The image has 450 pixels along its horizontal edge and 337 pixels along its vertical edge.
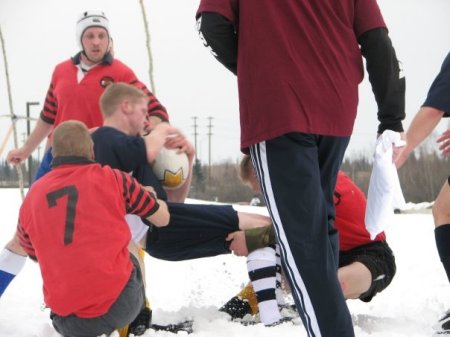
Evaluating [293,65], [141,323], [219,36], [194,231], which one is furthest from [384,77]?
[141,323]

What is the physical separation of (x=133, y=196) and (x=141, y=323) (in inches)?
29.5

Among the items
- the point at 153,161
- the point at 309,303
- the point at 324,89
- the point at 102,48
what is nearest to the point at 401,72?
the point at 324,89

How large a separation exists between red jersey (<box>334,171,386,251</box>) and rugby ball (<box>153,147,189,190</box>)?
2.89ft

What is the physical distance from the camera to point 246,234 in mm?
3252

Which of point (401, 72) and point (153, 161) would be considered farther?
point (153, 161)

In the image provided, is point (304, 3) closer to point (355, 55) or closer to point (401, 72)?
point (355, 55)

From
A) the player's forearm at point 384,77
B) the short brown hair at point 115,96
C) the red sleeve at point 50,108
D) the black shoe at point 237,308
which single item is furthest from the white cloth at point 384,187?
the red sleeve at point 50,108

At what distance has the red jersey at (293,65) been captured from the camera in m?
1.93

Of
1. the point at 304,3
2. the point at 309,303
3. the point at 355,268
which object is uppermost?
the point at 304,3

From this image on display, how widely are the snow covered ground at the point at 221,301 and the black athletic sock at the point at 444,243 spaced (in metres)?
0.35

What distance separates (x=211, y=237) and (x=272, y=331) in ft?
2.07

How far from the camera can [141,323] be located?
3154 mm

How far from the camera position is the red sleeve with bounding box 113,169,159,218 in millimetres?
2764

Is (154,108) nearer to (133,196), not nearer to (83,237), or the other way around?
(133,196)
